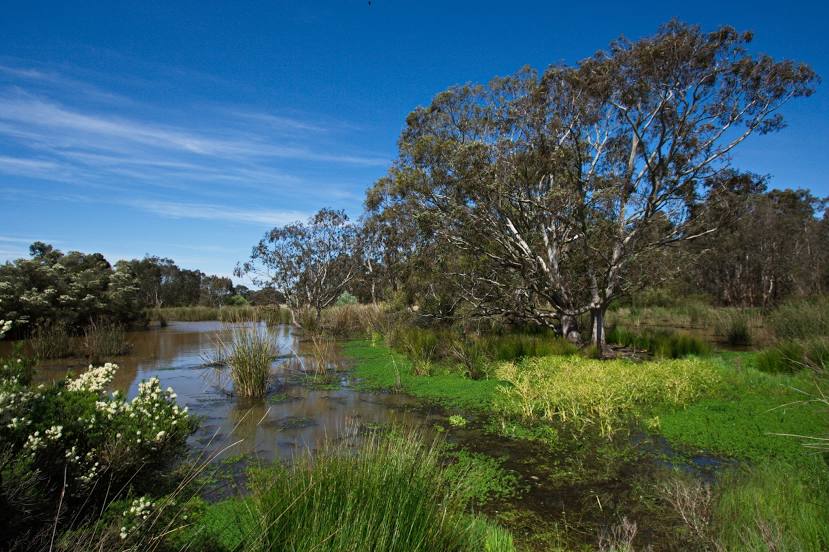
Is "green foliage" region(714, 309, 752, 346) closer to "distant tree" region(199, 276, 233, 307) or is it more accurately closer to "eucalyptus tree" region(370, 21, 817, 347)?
"eucalyptus tree" region(370, 21, 817, 347)

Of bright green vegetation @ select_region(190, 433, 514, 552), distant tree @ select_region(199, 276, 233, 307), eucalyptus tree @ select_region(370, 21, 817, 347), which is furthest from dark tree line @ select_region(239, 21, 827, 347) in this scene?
distant tree @ select_region(199, 276, 233, 307)

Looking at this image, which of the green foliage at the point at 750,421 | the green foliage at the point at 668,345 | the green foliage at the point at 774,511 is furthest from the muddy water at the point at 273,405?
the green foliage at the point at 668,345

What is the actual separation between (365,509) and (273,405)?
6351mm

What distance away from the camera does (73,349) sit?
14516 mm

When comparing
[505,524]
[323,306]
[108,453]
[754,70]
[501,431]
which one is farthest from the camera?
[323,306]

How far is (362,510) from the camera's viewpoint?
265 centimetres

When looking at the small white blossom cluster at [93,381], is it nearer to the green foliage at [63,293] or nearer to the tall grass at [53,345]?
the tall grass at [53,345]

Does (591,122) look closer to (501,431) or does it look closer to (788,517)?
(501,431)

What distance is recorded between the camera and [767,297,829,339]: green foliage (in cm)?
1132

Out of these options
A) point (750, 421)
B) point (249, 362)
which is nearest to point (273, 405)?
point (249, 362)

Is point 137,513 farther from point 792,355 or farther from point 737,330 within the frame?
point 737,330

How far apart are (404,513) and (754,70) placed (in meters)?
13.1

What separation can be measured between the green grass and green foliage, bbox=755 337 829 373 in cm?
515

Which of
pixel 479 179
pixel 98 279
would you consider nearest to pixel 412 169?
pixel 479 179
